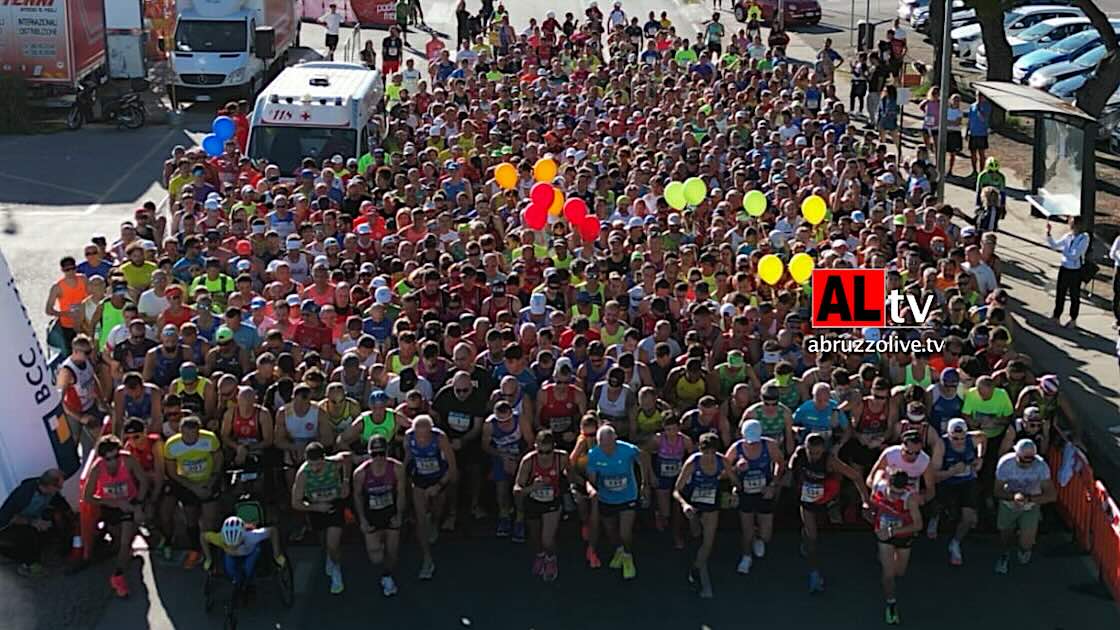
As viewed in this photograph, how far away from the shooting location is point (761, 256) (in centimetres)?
1609

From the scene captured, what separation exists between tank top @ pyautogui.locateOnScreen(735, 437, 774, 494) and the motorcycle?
70.7 ft

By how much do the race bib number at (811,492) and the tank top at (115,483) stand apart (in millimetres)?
5239

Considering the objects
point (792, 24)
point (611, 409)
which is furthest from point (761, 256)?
point (792, 24)

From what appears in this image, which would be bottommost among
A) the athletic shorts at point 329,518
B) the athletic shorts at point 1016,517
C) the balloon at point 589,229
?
the athletic shorts at point 1016,517

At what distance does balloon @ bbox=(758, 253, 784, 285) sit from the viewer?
608 inches

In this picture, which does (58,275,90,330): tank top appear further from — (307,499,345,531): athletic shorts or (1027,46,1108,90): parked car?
(1027,46,1108,90): parked car

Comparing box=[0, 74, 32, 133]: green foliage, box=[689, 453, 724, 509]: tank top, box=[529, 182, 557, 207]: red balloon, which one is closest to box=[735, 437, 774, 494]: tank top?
box=[689, 453, 724, 509]: tank top

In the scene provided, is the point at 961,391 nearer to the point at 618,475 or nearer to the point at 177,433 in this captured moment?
the point at 618,475

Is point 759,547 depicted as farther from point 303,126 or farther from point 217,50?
point 217,50

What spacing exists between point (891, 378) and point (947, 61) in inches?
366

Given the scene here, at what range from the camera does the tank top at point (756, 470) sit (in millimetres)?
12195

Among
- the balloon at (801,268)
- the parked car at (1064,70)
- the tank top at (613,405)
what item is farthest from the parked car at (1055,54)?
the tank top at (613,405)

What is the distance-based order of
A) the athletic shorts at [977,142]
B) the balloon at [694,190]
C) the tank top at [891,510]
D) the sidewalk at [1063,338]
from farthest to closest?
1. the athletic shorts at [977,142]
2. the balloon at [694,190]
3. the sidewalk at [1063,338]
4. the tank top at [891,510]

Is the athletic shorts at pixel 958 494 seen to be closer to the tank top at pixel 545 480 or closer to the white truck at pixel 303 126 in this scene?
the tank top at pixel 545 480
